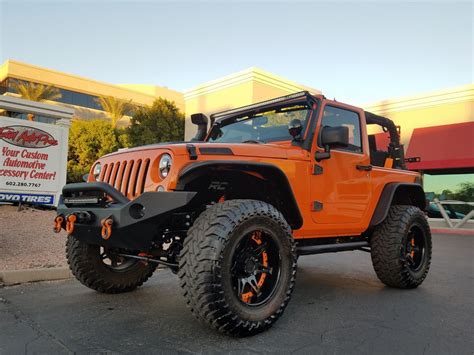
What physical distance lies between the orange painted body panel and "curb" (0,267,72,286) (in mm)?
2002

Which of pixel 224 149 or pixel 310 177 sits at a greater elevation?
pixel 224 149

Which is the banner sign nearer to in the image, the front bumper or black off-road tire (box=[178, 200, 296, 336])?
the front bumper

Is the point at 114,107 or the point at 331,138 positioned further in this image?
the point at 114,107

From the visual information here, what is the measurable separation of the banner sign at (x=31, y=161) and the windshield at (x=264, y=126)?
7730 millimetres

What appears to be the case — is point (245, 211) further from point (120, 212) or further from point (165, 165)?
point (120, 212)

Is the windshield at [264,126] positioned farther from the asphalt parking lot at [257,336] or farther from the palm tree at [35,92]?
the palm tree at [35,92]

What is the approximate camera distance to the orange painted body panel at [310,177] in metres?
3.32

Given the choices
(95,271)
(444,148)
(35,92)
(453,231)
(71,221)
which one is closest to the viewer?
(71,221)

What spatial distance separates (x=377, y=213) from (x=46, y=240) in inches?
220

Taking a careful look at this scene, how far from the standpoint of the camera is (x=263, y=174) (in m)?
3.57

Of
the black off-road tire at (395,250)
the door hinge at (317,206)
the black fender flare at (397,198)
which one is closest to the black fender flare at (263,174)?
the door hinge at (317,206)

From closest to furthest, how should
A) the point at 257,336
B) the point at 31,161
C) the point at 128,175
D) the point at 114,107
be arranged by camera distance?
the point at 257,336, the point at 128,175, the point at 31,161, the point at 114,107

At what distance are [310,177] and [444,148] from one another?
1364 centimetres

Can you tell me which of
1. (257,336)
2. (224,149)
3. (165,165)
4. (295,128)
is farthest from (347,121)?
(257,336)
